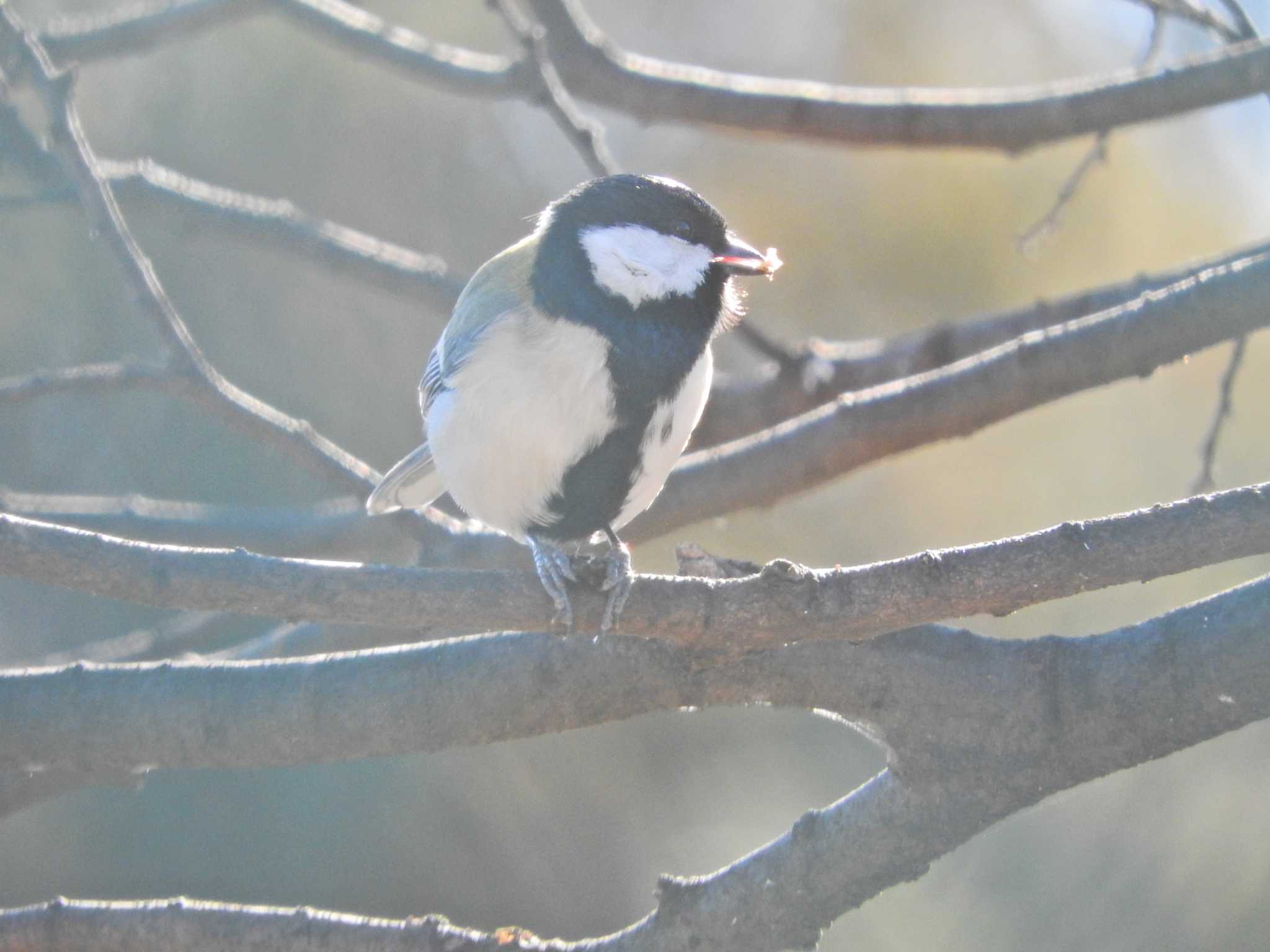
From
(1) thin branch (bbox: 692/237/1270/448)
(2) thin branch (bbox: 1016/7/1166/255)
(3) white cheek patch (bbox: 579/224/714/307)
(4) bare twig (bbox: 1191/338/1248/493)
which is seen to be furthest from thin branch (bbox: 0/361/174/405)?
(4) bare twig (bbox: 1191/338/1248/493)

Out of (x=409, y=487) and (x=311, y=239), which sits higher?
(x=311, y=239)

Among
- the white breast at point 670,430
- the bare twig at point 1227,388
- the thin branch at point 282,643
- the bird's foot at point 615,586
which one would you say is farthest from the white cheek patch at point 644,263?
the bare twig at point 1227,388

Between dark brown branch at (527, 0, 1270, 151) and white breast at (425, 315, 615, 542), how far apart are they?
3.02 feet

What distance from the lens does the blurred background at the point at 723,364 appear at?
3.76 m

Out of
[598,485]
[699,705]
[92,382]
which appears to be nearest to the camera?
[699,705]

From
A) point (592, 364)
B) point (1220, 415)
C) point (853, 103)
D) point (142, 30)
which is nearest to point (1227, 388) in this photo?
point (1220, 415)

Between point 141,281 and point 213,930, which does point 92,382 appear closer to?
point 141,281

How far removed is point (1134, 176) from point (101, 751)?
4.21m

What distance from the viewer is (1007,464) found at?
4430mm

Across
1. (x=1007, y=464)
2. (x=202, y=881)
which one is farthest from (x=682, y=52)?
(x=202, y=881)

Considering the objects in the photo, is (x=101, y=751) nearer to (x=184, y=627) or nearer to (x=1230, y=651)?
(x=184, y=627)

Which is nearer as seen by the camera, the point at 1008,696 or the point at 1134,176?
the point at 1008,696

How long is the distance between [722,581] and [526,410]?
483mm

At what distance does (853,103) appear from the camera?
266 cm
